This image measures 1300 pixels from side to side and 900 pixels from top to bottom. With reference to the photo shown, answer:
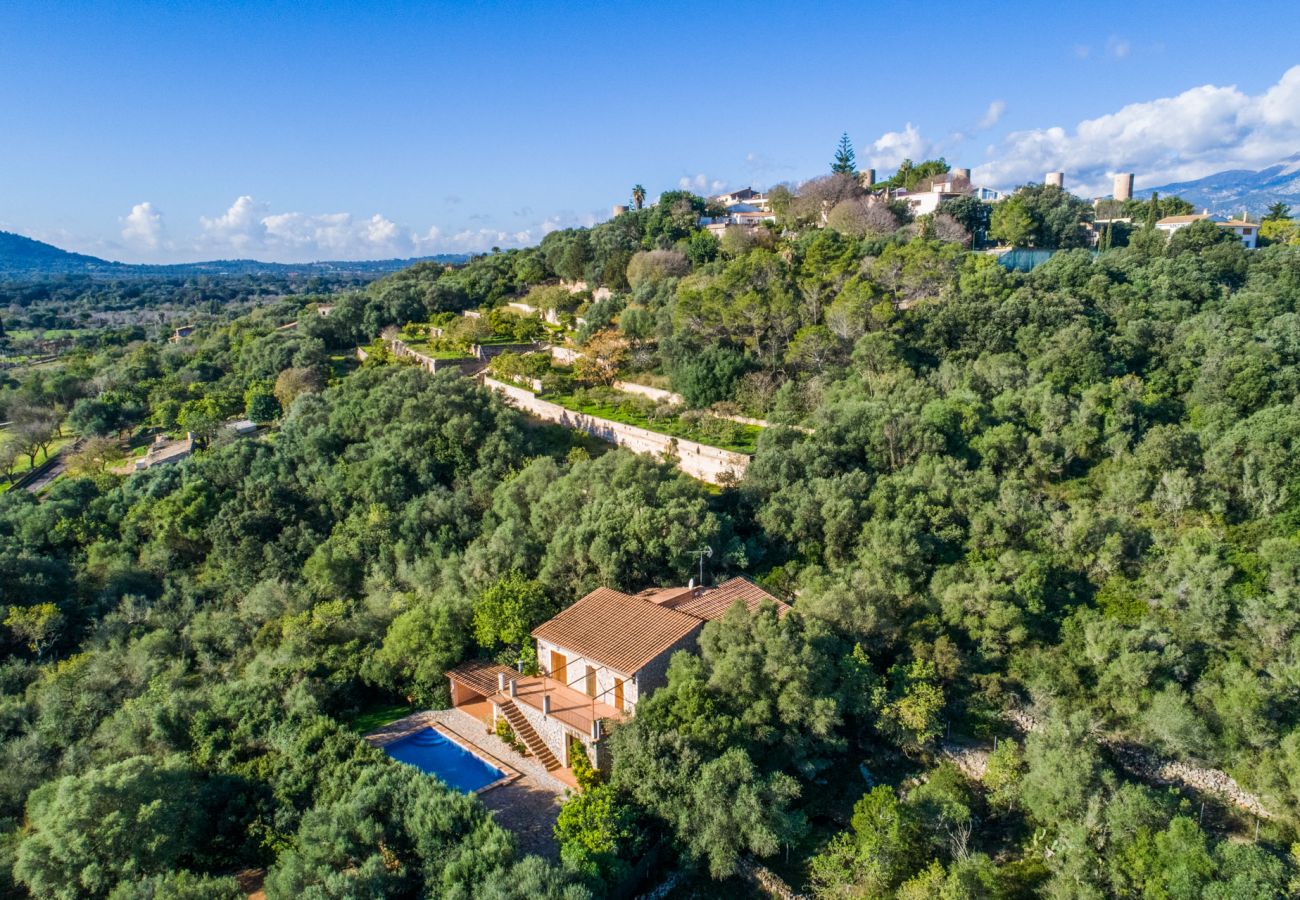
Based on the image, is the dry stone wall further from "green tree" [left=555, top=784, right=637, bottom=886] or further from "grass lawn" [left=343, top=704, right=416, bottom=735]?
"grass lawn" [left=343, top=704, right=416, bottom=735]

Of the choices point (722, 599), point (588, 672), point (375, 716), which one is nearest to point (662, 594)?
point (722, 599)

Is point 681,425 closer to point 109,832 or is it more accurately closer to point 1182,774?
point 1182,774

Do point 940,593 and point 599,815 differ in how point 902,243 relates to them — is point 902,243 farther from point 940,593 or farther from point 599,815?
point 599,815

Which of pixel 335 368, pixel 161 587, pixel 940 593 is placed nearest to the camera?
pixel 940 593

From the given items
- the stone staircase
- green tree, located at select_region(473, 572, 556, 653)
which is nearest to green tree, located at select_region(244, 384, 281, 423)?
green tree, located at select_region(473, 572, 556, 653)

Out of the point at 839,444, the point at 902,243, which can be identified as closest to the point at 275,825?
the point at 839,444

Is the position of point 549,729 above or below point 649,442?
below
